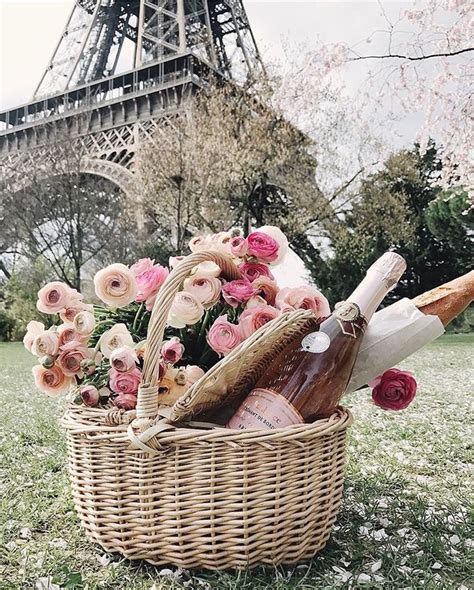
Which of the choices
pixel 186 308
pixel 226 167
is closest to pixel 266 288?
pixel 186 308

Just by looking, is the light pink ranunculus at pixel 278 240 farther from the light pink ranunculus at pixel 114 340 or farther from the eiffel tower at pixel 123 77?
the eiffel tower at pixel 123 77

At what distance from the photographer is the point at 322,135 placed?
44.8 feet

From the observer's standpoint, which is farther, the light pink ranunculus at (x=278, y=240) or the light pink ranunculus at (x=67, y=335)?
the light pink ranunculus at (x=278, y=240)

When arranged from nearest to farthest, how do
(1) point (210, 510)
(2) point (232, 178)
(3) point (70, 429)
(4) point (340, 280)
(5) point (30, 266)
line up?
(1) point (210, 510)
(3) point (70, 429)
(2) point (232, 178)
(4) point (340, 280)
(5) point (30, 266)

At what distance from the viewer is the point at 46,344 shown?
5.29 feet

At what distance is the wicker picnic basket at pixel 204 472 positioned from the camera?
137 cm

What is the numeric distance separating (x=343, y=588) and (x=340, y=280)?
1478 centimetres

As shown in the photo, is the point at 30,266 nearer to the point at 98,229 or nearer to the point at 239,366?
the point at 98,229

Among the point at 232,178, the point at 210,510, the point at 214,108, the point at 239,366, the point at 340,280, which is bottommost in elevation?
the point at 340,280

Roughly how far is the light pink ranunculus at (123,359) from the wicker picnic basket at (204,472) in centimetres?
11

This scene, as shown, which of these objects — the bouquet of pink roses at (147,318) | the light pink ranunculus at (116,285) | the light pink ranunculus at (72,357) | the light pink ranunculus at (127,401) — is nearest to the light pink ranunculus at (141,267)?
the bouquet of pink roses at (147,318)

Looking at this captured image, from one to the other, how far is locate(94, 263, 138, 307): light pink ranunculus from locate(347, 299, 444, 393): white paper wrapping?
0.62 m

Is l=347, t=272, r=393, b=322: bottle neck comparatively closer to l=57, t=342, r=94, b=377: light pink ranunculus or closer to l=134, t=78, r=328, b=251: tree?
l=57, t=342, r=94, b=377: light pink ranunculus

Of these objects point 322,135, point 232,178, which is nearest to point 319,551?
point 232,178
